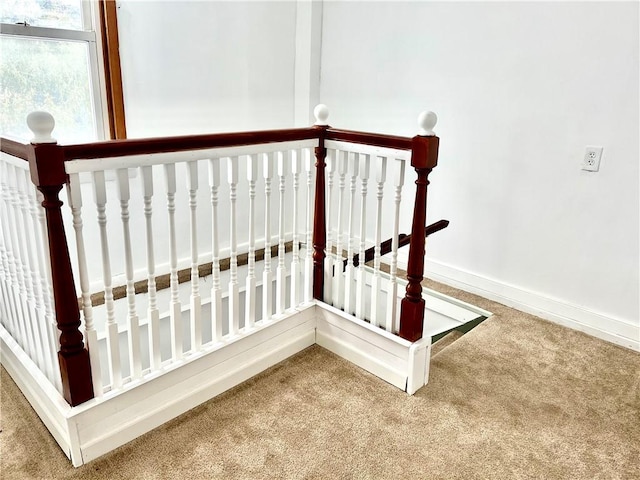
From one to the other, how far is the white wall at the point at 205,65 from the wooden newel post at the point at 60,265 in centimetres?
152

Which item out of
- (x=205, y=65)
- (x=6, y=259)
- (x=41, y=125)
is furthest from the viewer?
(x=205, y=65)

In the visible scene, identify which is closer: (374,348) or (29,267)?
(29,267)

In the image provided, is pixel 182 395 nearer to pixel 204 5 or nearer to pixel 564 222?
pixel 564 222

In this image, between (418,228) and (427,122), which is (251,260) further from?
(427,122)

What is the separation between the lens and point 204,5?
2975 millimetres

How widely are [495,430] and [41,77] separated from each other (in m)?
2.60

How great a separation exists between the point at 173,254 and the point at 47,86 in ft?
4.61

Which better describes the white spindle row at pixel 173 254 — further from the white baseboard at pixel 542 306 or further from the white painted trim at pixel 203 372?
the white baseboard at pixel 542 306

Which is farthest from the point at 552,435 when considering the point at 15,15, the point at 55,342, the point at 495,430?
the point at 15,15

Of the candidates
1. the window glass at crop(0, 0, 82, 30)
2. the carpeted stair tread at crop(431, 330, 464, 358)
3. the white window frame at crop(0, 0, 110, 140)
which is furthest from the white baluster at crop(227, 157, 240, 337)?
the window glass at crop(0, 0, 82, 30)

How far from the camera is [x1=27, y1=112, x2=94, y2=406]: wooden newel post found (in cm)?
135

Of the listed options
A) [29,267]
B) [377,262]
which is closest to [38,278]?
[29,267]

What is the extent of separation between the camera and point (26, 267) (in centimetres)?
175

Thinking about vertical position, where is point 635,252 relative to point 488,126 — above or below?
below
